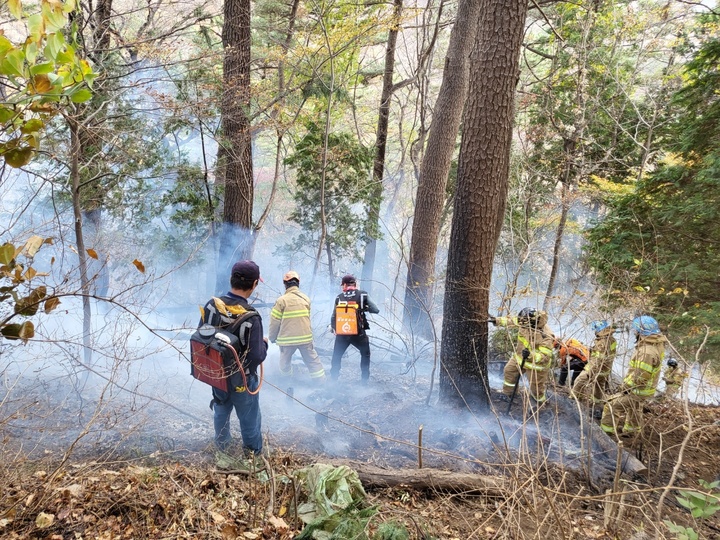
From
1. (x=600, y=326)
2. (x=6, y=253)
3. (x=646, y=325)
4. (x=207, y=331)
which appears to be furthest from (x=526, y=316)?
(x=6, y=253)

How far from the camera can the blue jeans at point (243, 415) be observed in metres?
4.35

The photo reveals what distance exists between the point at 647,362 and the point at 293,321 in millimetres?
4866

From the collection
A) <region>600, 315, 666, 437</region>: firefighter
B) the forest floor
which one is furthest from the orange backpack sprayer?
<region>600, 315, 666, 437</region>: firefighter

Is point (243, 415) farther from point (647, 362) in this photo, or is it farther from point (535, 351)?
point (647, 362)

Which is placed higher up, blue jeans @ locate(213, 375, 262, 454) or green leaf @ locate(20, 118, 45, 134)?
green leaf @ locate(20, 118, 45, 134)

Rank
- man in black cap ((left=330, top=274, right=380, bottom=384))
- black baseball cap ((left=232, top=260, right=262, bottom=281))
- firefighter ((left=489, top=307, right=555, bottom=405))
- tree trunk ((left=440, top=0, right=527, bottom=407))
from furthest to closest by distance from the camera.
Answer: man in black cap ((left=330, top=274, right=380, bottom=384))
firefighter ((left=489, top=307, right=555, bottom=405))
tree trunk ((left=440, top=0, right=527, bottom=407))
black baseball cap ((left=232, top=260, right=262, bottom=281))

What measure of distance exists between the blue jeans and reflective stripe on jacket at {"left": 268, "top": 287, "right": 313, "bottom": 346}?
6.88ft

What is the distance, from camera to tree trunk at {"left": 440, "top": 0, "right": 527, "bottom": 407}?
5.59m

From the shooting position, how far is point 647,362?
5.54 metres

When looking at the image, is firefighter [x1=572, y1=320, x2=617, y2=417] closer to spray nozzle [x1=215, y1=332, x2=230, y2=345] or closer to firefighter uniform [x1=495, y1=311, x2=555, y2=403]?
firefighter uniform [x1=495, y1=311, x2=555, y2=403]

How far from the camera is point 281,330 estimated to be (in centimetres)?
677

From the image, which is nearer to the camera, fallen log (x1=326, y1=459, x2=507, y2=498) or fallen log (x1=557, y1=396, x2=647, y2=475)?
fallen log (x1=326, y1=459, x2=507, y2=498)

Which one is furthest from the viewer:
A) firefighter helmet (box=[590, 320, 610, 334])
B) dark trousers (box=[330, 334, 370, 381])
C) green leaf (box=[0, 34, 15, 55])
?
dark trousers (box=[330, 334, 370, 381])

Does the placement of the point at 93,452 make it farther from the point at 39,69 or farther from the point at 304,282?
the point at 304,282
